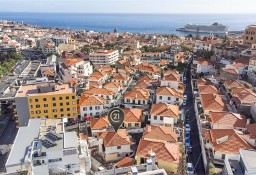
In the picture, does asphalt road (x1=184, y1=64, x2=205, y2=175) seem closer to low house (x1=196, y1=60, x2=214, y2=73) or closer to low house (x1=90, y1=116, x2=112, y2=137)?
low house (x1=196, y1=60, x2=214, y2=73)

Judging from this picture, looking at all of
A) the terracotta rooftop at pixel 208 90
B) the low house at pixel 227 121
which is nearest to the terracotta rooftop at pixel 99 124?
the low house at pixel 227 121

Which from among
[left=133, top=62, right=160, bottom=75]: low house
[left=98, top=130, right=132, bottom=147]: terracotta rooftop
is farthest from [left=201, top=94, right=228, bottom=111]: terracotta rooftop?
[left=133, top=62, right=160, bottom=75]: low house

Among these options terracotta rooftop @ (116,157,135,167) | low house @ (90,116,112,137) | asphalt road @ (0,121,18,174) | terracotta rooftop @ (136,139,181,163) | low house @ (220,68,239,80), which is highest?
low house @ (220,68,239,80)

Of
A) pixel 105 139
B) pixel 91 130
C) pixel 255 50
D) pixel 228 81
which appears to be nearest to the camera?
pixel 105 139

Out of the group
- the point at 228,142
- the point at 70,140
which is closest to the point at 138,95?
the point at 228,142

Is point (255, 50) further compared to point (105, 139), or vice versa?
point (255, 50)

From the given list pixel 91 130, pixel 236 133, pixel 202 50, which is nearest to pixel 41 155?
pixel 91 130

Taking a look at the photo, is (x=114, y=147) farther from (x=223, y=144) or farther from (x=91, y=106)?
(x=91, y=106)

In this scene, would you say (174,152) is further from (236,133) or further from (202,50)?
(202,50)
